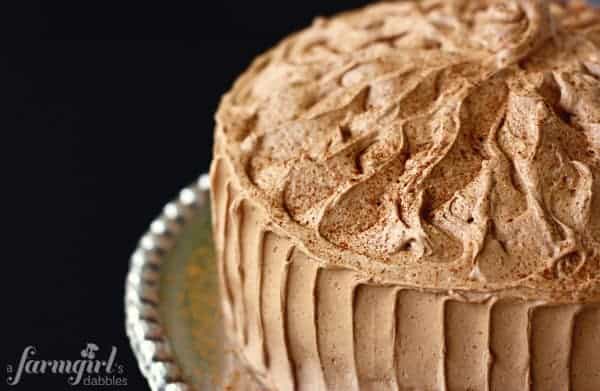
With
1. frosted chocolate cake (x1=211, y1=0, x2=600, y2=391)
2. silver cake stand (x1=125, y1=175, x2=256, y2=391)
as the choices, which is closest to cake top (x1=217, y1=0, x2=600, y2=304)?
frosted chocolate cake (x1=211, y1=0, x2=600, y2=391)

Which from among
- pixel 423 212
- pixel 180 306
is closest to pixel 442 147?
pixel 423 212

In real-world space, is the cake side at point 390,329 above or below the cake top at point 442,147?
below

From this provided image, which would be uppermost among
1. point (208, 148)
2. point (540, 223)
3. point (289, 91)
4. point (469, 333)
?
point (208, 148)

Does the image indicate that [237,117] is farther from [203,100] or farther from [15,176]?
[203,100]

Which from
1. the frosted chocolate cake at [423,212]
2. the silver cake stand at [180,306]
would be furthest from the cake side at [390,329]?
the silver cake stand at [180,306]

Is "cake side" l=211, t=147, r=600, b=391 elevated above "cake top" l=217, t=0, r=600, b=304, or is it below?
below

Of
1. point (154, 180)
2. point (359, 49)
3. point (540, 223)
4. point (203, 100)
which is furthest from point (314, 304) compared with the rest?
point (203, 100)

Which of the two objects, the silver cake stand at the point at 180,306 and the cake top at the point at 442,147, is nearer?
Answer: the cake top at the point at 442,147

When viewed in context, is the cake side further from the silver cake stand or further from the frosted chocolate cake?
the silver cake stand

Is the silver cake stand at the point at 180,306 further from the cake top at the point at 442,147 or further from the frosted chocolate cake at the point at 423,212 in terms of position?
the cake top at the point at 442,147
